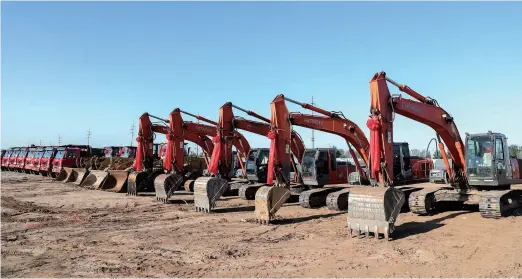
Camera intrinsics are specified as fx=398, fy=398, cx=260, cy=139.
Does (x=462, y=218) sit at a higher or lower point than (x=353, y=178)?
lower

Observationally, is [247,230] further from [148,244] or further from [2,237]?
[2,237]

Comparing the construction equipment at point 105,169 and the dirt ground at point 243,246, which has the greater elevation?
the construction equipment at point 105,169

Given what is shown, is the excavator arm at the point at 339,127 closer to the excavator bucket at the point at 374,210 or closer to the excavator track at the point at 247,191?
the excavator track at the point at 247,191

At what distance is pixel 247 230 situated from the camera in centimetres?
1053

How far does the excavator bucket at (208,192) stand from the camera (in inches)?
542

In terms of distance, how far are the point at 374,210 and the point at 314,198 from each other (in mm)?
5538

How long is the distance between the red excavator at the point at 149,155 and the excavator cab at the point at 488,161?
11996 millimetres

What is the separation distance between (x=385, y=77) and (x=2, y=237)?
10182 mm

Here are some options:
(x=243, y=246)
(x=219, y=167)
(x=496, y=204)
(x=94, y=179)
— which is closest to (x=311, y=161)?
(x=219, y=167)

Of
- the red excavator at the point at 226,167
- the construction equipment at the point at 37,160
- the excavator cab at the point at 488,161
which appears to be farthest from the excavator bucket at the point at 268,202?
the construction equipment at the point at 37,160

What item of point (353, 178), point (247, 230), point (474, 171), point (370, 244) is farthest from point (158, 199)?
point (474, 171)

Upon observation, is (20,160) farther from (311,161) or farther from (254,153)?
(311,161)

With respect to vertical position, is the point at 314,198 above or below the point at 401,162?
below

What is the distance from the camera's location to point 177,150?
1866 cm
